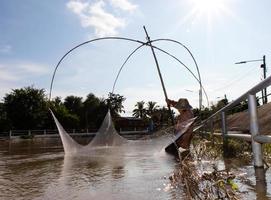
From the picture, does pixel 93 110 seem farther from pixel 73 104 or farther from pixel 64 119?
pixel 64 119

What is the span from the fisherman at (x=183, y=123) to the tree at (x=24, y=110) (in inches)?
1745

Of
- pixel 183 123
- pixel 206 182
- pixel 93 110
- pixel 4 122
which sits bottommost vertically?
pixel 206 182

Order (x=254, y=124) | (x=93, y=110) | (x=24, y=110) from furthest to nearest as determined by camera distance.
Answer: (x=93, y=110)
(x=24, y=110)
(x=254, y=124)

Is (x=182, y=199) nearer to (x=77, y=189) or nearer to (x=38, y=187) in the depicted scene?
(x=77, y=189)

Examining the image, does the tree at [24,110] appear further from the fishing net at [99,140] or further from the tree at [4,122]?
the fishing net at [99,140]

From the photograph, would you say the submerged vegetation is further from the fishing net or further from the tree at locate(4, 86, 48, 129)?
the tree at locate(4, 86, 48, 129)

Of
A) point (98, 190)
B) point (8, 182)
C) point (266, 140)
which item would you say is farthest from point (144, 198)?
point (8, 182)

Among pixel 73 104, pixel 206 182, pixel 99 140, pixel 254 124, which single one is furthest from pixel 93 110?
pixel 206 182

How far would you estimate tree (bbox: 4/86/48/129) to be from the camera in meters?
52.8

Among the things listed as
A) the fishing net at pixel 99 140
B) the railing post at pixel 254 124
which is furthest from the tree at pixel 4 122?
the railing post at pixel 254 124

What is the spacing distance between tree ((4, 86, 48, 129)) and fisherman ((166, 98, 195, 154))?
4431 centimetres

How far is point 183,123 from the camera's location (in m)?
9.05

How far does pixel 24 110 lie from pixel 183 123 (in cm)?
4739

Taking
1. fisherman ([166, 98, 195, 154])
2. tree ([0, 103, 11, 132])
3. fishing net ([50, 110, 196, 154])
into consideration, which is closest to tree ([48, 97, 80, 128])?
tree ([0, 103, 11, 132])
